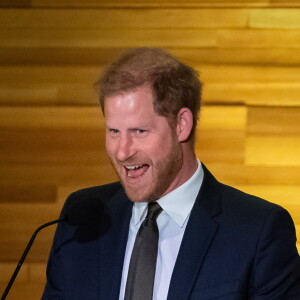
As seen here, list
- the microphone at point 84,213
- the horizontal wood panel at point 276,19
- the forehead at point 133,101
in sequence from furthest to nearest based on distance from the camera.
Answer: the horizontal wood panel at point 276,19 → the microphone at point 84,213 → the forehead at point 133,101

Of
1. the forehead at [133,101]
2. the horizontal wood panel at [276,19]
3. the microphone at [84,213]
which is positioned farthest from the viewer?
the horizontal wood panel at [276,19]

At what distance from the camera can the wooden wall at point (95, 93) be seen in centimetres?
185

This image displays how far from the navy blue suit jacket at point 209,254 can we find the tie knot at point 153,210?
0.06 m

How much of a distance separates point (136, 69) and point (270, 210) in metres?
0.32

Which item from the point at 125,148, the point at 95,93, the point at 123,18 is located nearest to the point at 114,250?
the point at 125,148

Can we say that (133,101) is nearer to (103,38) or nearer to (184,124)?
(184,124)

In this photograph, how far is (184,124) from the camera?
129cm

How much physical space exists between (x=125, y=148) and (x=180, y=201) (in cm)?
16

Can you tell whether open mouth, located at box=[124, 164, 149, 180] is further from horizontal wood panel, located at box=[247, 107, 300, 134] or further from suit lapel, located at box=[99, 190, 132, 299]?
horizontal wood panel, located at box=[247, 107, 300, 134]

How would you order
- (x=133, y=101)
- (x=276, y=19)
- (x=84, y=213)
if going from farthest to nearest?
(x=276, y=19), (x=84, y=213), (x=133, y=101)

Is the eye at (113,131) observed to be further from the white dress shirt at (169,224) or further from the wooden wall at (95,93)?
the wooden wall at (95,93)

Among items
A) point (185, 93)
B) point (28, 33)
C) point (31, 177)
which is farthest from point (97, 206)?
point (28, 33)

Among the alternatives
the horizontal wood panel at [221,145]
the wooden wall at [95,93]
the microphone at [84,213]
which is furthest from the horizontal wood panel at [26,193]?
the microphone at [84,213]

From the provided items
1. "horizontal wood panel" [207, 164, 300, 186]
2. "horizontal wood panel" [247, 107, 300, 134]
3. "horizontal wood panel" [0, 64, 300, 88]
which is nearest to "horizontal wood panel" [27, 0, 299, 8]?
"horizontal wood panel" [0, 64, 300, 88]
